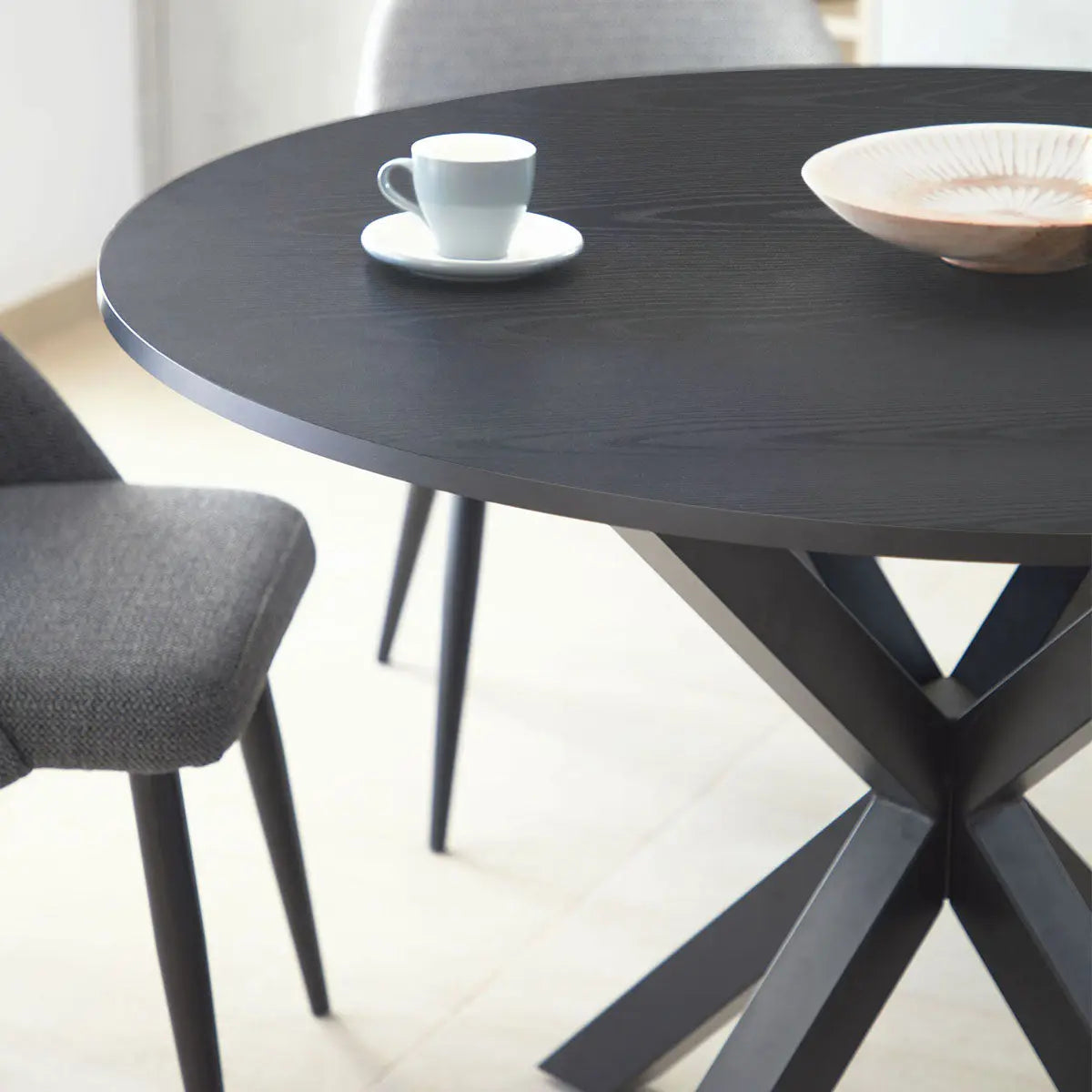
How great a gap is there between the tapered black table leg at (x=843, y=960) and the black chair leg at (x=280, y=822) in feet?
1.28

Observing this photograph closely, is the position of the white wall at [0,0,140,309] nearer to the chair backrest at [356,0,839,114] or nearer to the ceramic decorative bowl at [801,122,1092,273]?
the chair backrest at [356,0,839,114]

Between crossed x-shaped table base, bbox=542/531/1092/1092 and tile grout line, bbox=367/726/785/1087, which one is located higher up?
crossed x-shaped table base, bbox=542/531/1092/1092

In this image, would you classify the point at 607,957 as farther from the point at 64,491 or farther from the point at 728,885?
the point at 64,491

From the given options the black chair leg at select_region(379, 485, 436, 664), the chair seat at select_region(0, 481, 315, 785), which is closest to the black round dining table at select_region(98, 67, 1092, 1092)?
the chair seat at select_region(0, 481, 315, 785)

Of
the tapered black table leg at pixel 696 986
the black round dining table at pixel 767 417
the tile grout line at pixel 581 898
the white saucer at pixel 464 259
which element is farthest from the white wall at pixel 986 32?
the white saucer at pixel 464 259

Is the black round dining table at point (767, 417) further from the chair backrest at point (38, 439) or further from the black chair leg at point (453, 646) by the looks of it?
the black chair leg at point (453, 646)

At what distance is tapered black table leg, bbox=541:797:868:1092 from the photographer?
140cm

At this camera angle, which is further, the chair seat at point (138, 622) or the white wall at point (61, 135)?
the white wall at point (61, 135)

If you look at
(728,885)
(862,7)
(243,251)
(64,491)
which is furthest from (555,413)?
(862,7)

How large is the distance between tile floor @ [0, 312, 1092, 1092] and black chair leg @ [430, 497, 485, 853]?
62mm

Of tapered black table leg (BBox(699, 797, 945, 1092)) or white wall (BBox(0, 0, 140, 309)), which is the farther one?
white wall (BBox(0, 0, 140, 309))

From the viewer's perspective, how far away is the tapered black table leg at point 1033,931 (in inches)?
50.6

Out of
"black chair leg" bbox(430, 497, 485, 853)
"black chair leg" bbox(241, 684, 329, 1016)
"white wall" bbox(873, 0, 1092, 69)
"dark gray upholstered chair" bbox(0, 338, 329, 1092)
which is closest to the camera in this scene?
"dark gray upholstered chair" bbox(0, 338, 329, 1092)

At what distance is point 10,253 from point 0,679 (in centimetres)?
225
